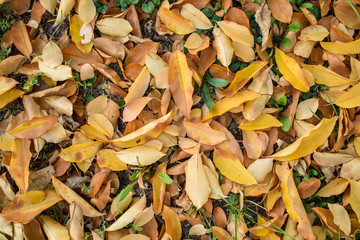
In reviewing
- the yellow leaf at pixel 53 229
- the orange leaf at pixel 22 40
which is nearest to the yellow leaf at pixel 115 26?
the orange leaf at pixel 22 40

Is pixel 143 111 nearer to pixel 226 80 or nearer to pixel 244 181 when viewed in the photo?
pixel 226 80

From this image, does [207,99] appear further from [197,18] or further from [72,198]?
[72,198]

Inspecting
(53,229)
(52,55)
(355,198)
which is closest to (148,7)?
(52,55)

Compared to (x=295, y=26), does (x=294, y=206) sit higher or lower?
lower

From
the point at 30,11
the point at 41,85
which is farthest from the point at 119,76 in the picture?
the point at 30,11

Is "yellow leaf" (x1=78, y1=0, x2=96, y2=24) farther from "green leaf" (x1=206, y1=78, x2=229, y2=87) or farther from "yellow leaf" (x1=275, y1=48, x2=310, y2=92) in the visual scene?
"yellow leaf" (x1=275, y1=48, x2=310, y2=92)

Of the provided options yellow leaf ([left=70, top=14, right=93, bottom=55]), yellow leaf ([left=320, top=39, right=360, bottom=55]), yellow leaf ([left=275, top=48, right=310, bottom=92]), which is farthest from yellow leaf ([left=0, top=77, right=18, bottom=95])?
yellow leaf ([left=320, top=39, right=360, bottom=55])

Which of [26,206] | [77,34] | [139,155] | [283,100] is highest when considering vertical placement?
[77,34]
